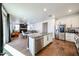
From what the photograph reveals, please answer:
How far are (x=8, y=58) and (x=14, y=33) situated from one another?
589 millimetres

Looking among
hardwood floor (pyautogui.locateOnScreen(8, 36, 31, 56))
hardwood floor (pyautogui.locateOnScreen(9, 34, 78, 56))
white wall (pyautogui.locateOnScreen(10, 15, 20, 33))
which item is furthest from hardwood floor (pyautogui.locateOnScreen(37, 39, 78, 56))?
white wall (pyautogui.locateOnScreen(10, 15, 20, 33))

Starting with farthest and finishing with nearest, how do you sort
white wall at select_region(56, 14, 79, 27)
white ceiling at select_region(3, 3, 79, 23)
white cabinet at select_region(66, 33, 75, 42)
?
white cabinet at select_region(66, 33, 75, 42) < white wall at select_region(56, 14, 79, 27) < white ceiling at select_region(3, 3, 79, 23)

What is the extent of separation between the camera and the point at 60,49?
7.39ft

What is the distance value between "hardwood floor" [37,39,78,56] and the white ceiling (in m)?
0.71

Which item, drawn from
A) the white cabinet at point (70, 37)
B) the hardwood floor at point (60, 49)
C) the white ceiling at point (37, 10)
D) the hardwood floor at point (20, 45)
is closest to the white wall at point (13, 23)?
the white ceiling at point (37, 10)

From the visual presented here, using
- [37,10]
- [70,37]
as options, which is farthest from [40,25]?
[70,37]

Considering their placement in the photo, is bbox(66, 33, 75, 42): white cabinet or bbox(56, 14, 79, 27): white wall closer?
bbox(56, 14, 79, 27): white wall

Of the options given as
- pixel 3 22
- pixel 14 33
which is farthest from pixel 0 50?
pixel 3 22

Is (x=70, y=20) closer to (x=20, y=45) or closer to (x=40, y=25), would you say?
(x=40, y=25)

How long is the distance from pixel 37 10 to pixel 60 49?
3.55 feet

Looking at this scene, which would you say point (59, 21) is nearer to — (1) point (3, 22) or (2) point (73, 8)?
(2) point (73, 8)

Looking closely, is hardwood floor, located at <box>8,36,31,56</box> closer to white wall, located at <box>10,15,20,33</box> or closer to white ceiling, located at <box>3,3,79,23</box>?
white wall, located at <box>10,15,20,33</box>

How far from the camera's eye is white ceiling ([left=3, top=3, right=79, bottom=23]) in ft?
6.98

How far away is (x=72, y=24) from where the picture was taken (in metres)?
2.34
